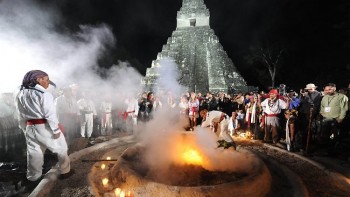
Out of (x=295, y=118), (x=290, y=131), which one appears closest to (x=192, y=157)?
(x=290, y=131)

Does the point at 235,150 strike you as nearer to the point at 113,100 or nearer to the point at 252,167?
the point at 252,167

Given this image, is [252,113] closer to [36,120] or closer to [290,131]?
[290,131]

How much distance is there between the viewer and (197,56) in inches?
1155

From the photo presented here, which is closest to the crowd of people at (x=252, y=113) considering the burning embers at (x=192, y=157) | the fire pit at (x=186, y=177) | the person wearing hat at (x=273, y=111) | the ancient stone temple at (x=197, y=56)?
the person wearing hat at (x=273, y=111)

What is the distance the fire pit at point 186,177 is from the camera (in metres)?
4.24

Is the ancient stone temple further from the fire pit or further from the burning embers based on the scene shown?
the fire pit

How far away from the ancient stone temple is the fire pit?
20448 mm

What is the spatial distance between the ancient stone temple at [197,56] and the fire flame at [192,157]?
66.2 ft

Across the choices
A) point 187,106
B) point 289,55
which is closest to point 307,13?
point 289,55

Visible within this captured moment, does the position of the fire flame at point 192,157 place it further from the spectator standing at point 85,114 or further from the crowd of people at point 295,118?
the spectator standing at point 85,114

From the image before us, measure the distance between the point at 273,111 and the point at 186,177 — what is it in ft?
16.5

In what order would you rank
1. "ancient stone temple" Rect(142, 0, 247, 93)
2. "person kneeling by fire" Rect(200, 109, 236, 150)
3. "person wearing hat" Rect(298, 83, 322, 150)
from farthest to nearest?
1. "ancient stone temple" Rect(142, 0, 247, 93)
2. "person wearing hat" Rect(298, 83, 322, 150)
3. "person kneeling by fire" Rect(200, 109, 236, 150)

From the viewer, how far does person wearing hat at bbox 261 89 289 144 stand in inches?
342

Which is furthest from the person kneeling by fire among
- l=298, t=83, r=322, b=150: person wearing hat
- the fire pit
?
l=298, t=83, r=322, b=150: person wearing hat
